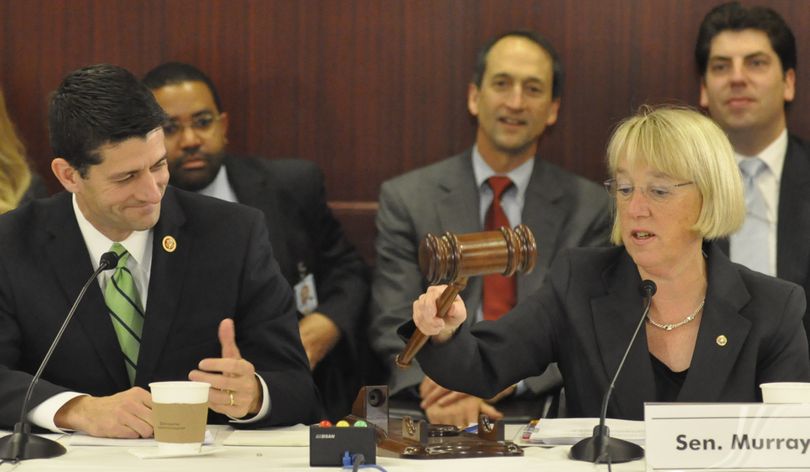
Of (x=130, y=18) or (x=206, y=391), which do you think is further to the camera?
(x=130, y=18)

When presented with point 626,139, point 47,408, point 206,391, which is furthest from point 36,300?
point 626,139

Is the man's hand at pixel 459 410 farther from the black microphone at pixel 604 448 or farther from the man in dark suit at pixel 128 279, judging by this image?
the black microphone at pixel 604 448

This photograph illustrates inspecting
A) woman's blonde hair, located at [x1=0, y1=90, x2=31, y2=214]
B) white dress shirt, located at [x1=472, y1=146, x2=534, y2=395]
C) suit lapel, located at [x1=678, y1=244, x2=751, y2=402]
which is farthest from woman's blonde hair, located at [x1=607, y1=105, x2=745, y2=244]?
woman's blonde hair, located at [x1=0, y1=90, x2=31, y2=214]

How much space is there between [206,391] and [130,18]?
289 centimetres

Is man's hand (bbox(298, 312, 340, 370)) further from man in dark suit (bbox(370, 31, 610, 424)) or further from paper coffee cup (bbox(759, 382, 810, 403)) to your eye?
paper coffee cup (bbox(759, 382, 810, 403))

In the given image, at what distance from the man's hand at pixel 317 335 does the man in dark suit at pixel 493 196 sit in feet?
0.58

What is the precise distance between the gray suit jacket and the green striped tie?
54.3 inches

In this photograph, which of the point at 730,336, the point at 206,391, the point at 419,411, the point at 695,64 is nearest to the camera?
the point at 206,391

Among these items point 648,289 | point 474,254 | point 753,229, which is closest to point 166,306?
point 474,254

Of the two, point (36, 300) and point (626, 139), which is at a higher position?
point (626, 139)

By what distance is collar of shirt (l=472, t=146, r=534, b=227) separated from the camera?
443cm

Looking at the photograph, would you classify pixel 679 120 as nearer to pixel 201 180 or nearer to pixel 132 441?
pixel 132 441

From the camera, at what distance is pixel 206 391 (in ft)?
7.82

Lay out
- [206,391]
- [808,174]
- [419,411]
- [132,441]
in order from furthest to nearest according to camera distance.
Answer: [808,174] < [419,411] < [132,441] < [206,391]
